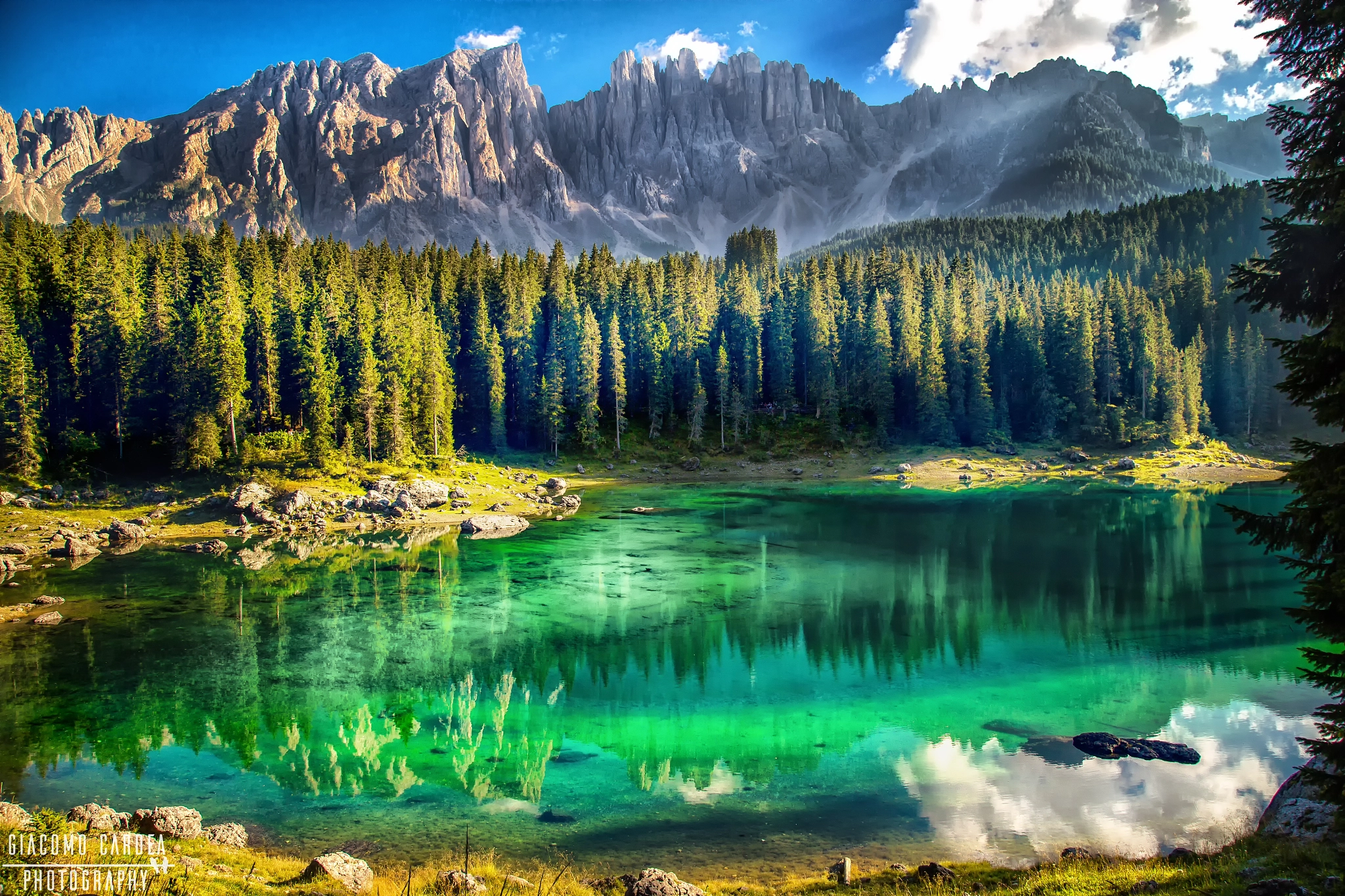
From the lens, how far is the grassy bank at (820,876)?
11.2m

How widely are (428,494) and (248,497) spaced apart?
14890mm

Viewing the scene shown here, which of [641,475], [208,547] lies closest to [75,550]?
[208,547]

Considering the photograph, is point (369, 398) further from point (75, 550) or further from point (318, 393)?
point (75, 550)

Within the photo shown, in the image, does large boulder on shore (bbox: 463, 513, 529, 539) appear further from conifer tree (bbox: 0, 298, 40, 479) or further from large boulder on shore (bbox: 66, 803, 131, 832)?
large boulder on shore (bbox: 66, 803, 131, 832)

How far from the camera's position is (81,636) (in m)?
32.5

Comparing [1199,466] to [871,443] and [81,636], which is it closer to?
[871,443]

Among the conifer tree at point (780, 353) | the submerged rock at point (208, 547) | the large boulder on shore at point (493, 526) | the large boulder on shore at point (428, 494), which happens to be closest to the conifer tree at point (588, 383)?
the large boulder on shore at point (428, 494)

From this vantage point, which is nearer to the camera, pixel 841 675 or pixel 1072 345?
pixel 841 675

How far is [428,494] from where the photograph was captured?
227 ft

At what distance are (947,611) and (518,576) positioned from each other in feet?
82.2

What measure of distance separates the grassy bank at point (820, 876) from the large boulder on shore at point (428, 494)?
5463 cm

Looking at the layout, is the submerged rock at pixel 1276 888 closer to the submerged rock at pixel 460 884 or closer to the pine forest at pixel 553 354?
the submerged rock at pixel 460 884

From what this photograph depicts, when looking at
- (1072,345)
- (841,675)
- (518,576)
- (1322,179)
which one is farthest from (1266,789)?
(1072,345)

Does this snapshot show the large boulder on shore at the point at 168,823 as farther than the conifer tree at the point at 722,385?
No
